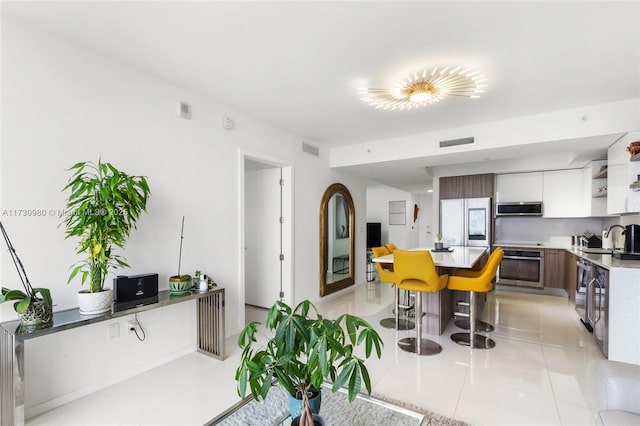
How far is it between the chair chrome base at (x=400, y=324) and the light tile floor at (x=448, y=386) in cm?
21

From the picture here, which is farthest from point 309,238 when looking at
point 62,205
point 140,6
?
point 140,6

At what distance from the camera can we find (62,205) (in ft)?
7.26

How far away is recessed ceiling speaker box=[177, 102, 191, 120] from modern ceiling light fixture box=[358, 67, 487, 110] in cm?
175

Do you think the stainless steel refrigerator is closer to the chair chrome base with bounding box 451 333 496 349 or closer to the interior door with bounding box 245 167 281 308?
the chair chrome base with bounding box 451 333 496 349

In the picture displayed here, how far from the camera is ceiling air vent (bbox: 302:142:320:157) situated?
468 cm

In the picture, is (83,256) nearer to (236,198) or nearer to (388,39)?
(236,198)

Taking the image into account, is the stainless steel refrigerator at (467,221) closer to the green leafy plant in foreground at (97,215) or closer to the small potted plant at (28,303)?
the green leafy plant in foreground at (97,215)

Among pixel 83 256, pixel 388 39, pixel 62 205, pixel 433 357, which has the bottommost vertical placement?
pixel 433 357

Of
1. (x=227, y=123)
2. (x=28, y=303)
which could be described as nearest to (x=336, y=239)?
(x=227, y=123)

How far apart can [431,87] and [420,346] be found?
101 inches

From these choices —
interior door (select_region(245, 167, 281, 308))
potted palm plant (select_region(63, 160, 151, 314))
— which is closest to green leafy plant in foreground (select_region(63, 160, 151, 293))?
potted palm plant (select_region(63, 160, 151, 314))

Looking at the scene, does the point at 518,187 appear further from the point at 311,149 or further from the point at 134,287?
the point at 134,287

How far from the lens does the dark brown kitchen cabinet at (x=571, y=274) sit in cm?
432

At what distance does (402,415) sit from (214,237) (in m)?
2.47
